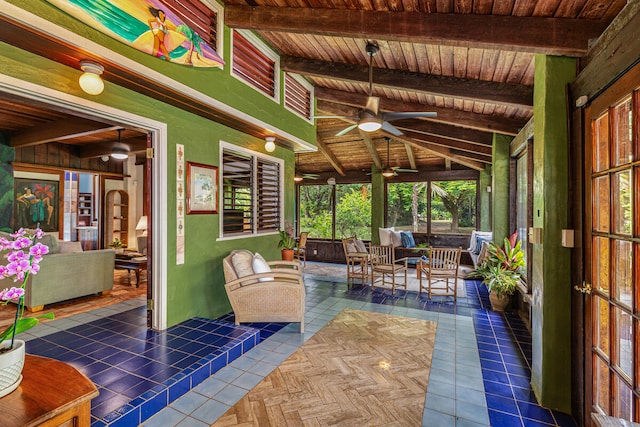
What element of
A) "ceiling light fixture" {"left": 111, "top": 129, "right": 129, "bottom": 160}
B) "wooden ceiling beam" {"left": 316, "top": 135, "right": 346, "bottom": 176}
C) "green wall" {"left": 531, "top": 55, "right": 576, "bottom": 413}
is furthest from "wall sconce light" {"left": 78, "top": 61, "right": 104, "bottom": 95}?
"wooden ceiling beam" {"left": 316, "top": 135, "right": 346, "bottom": 176}

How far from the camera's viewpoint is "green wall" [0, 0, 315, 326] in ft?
7.39

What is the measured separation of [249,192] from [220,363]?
8.26ft

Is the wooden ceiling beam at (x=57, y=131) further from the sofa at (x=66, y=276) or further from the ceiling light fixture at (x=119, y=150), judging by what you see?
the sofa at (x=66, y=276)

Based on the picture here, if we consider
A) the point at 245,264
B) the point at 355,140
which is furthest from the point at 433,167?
the point at 245,264

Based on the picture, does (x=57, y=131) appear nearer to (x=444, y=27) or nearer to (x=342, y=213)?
(x=444, y=27)

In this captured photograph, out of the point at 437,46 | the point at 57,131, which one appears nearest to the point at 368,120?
the point at 437,46

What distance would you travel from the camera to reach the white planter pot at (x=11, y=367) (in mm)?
1132

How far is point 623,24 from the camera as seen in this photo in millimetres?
1688

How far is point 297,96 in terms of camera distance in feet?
17.7

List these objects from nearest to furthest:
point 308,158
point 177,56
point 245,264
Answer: point 177,56
point 245,264
point 308,158

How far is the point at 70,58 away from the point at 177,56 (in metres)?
0.81

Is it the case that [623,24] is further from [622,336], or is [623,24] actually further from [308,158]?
[308,158]

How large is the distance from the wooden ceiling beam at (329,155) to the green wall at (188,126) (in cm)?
298

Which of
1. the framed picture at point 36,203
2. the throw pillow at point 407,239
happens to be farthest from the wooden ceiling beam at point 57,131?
Result: the throw pillow at point 407,239
